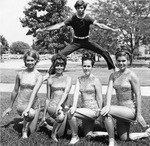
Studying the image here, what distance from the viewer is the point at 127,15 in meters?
25.8

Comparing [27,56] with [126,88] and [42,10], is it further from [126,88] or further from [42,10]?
[42,10]

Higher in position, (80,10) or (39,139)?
(80,10)

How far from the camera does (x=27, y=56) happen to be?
166 inches

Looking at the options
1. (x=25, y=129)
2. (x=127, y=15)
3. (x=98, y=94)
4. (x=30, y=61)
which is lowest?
(x=25, y=129)

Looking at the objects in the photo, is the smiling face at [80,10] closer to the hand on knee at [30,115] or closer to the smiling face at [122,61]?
the smiling face at [122,61]

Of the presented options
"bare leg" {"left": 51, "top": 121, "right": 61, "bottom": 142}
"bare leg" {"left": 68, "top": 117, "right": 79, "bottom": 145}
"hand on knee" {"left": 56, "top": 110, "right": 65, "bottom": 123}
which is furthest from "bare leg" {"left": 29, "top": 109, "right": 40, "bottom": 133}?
"bare leg" {"left": 68, "top": 117, "right": 79, "bottom": 145}

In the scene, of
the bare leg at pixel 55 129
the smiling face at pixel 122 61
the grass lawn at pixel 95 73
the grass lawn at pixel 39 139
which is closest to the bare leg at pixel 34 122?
the grass lawn at pixel 39 139

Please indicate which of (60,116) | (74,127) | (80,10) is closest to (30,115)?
(60,116)

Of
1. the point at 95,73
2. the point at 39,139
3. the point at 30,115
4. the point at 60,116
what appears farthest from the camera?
the point at 95,73

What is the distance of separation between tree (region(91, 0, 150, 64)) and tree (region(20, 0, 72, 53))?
25.5 feet

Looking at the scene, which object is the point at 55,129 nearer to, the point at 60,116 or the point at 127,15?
the point at 60,116

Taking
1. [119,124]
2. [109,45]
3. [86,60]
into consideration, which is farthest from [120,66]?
[109,45]

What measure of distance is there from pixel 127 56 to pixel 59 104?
1.35 metres

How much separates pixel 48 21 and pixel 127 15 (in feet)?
33.8
